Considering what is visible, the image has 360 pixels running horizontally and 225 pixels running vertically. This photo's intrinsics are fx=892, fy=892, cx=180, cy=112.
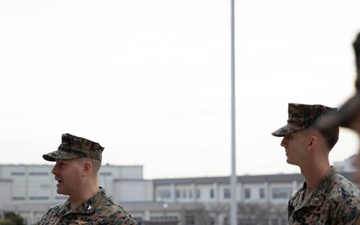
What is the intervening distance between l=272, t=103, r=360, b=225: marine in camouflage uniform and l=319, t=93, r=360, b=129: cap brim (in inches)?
108

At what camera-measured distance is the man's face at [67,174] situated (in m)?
5.33

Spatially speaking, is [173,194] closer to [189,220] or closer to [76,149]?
[189,220]

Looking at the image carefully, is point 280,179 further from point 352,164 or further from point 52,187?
point 352,164

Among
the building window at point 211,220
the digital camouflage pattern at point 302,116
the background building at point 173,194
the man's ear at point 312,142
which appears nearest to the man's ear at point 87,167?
the digital camouflage pattern at point 302,116

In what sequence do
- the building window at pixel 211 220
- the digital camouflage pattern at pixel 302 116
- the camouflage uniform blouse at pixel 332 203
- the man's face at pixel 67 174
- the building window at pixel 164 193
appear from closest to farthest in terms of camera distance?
the camouflage uniform blouse at pixel 332 203, the digital camouflage pattern at pixel 302 116, the man's face at pixel 67 174, the building window at pixel 211 220, the building window at pixel 164 193

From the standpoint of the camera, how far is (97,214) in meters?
5.23

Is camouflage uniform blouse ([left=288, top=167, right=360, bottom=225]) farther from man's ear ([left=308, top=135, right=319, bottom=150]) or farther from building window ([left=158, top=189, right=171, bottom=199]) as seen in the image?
building window ([left=158, top=189, right=171, bottom=199])

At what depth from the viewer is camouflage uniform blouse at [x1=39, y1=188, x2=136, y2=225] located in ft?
17.0

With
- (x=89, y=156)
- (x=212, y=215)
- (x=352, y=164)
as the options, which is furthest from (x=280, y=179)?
(x=352, y=164)

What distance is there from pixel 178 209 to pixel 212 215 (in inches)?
145

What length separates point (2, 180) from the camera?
61562 mm

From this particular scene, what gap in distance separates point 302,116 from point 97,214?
1.52 metres

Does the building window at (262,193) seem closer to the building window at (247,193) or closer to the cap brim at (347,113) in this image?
the building window at (247,193)

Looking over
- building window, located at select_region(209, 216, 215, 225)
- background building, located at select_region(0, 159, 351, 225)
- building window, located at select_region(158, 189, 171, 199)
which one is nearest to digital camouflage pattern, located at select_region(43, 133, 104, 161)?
background building, located at select_region(0, 159, 351, 225)
